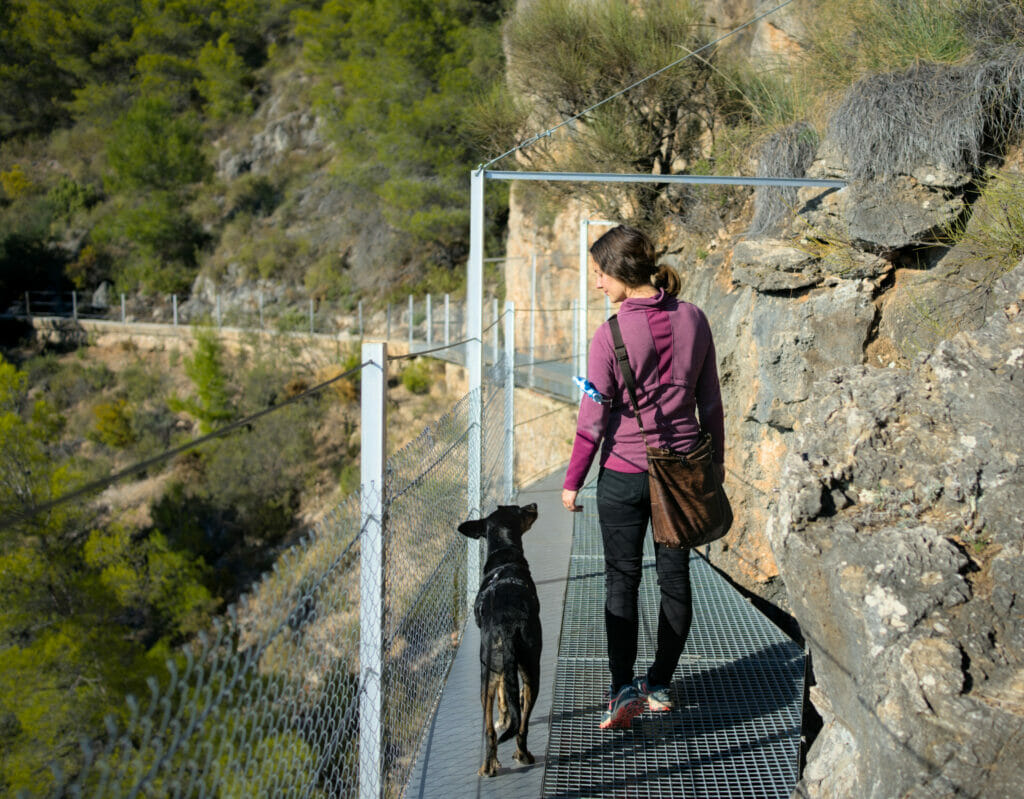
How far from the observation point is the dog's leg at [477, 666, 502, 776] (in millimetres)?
2322

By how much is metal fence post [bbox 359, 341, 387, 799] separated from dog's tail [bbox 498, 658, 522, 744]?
37 centimetres

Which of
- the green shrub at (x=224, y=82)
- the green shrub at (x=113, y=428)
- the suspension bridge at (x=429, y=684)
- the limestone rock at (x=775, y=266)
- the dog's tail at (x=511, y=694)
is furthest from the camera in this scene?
the green shrub at (x=224, y=82)

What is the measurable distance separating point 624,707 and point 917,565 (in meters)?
1.14

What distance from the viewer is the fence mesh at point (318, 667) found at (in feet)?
3.98

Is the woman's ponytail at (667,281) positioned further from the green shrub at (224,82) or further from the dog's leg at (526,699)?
the green shrub at (224,82)

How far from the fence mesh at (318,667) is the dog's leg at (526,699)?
38 cm

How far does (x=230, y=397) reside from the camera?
24.9 metres

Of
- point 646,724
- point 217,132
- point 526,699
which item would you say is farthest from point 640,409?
point 217,132

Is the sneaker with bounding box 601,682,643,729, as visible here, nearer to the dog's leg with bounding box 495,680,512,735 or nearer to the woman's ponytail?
the dog's leg with bounding box 495,680,512,735

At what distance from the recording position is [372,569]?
2131 mm

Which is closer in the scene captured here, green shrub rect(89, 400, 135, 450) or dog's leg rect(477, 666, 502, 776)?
dog's leg rect(477, 666, 502, 776)

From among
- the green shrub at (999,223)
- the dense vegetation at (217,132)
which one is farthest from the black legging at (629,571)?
the dense vegetation at (217,132)

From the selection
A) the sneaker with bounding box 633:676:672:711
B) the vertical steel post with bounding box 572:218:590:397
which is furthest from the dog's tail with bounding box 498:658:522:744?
the vertical steel post with bounding box 572:218:590:397

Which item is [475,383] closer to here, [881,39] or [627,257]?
[627,257]
